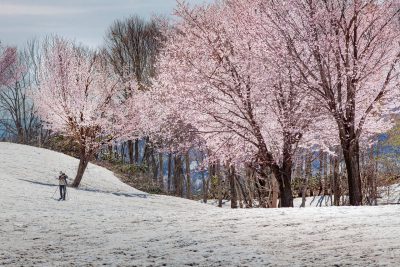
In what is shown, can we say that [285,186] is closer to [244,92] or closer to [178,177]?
[244,92]

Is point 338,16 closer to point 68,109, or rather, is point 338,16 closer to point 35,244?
point 35,244

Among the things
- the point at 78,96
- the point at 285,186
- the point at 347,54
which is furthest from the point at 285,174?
the point at 78,96

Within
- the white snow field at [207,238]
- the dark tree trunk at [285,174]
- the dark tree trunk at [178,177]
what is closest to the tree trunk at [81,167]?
the white snow field at [207,238]

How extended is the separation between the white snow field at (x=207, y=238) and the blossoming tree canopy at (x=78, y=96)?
1133cm

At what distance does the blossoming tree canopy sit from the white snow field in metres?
11.3

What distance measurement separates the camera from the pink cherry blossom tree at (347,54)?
1277 centimetres

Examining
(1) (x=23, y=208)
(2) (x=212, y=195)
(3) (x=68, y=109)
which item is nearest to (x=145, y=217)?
Result: (1) (x=23, y=208)

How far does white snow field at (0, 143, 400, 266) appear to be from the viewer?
6.87 m

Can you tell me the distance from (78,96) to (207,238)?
64.5 feet

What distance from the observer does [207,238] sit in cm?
867

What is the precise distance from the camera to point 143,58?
38.3m

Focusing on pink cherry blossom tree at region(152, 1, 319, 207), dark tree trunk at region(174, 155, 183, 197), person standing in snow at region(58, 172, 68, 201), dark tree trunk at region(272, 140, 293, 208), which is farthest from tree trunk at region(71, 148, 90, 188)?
dark tree trunk at region(272, 140, 293, 208)

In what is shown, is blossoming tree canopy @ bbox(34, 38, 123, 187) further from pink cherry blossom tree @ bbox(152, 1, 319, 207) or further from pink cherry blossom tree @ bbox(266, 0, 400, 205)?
pink cherry blossom tree @ bbox(266, 0, 400, 205)

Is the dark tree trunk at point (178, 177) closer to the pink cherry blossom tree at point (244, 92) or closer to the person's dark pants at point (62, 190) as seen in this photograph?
the person's dark pants at point (62, 190)
